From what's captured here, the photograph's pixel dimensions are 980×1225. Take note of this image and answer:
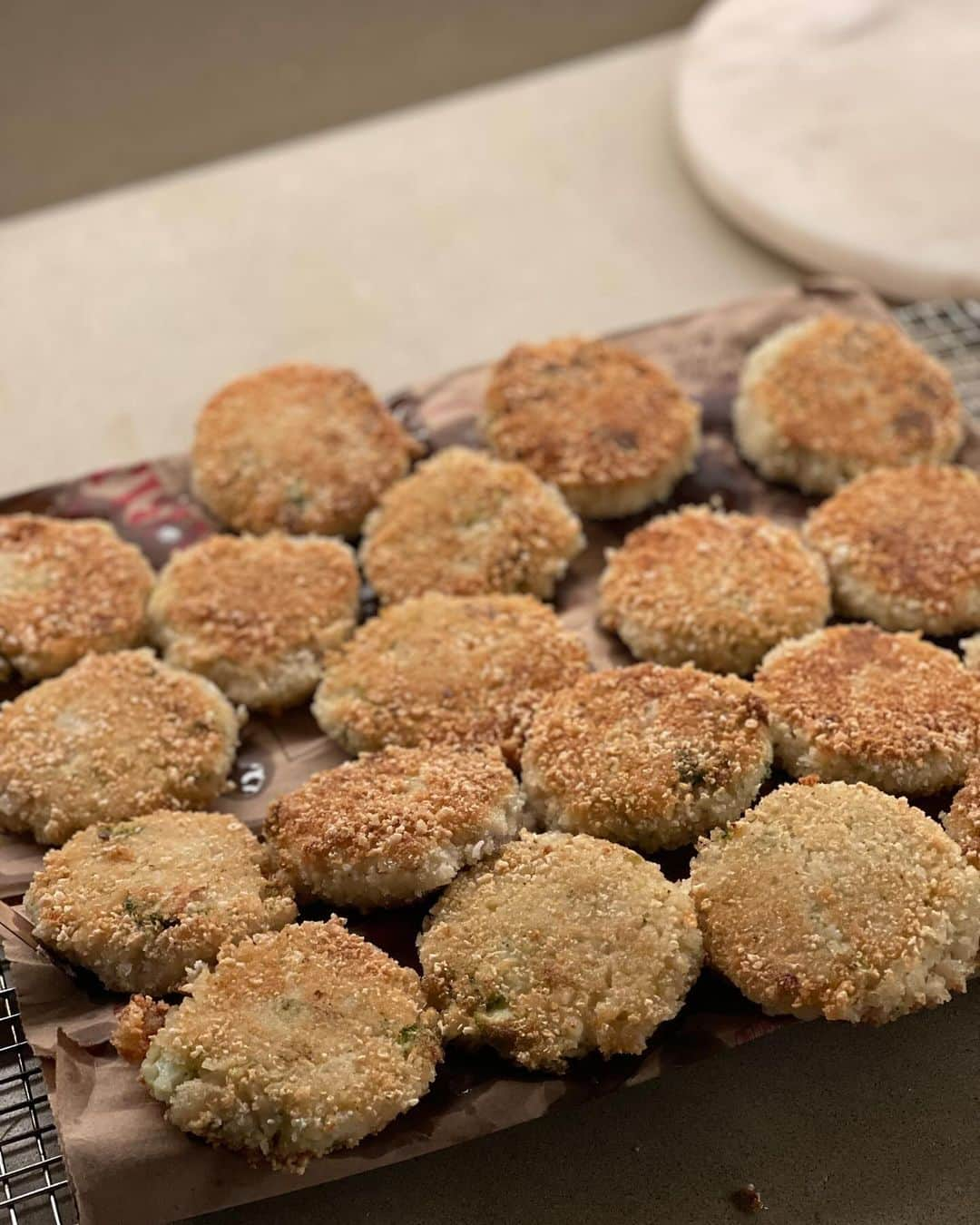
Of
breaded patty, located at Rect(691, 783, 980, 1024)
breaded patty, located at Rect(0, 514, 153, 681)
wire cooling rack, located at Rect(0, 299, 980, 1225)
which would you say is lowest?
wire cooling rack, located at Rect(0, 299, 980, 1225)

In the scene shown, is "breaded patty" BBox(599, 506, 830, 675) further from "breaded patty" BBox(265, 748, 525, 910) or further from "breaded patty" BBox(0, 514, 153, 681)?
"breaded patty" BBox(0, 514, 153, 681)

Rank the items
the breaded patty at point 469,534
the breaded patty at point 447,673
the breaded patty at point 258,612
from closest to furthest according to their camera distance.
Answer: the breaded patty at point 447,673 < the breaded patty at point 258,612 < the breaded patty at point 469,534

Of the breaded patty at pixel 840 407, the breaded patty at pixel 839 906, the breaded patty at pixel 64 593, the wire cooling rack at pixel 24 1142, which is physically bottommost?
the wire cooling rack at pixel 24 1142

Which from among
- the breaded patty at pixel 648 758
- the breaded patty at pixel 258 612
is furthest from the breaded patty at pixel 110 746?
the breaded patty at pixel 648 758

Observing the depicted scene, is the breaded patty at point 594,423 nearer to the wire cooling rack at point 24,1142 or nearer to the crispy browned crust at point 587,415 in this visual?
the crispy browned crust at point 587,415

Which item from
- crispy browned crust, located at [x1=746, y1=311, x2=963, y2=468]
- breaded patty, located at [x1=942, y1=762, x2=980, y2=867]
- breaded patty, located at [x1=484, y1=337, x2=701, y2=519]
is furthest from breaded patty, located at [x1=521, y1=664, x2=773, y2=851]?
crispy browned crust, located at [x1=746, y1=311, x2=963, y2=468]

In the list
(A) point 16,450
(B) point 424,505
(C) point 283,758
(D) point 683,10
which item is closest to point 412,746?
(C) point 283,758

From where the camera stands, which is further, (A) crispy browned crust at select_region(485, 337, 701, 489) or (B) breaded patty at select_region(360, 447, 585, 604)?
(A) crispy browned crust at select_region(485, 337, 701, 489)

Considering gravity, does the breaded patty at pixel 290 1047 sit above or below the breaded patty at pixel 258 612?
below
